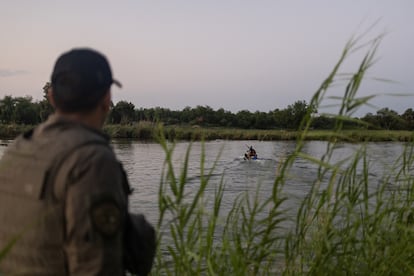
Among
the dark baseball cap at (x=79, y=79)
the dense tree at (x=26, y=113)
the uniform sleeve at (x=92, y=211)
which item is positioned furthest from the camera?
the dense tree at (x=26, y=113)

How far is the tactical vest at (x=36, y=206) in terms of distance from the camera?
5.98 ft

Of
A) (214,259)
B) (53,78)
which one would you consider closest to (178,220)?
(214,259)

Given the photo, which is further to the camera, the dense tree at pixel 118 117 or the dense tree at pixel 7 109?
the dense tree at pixel 7 109

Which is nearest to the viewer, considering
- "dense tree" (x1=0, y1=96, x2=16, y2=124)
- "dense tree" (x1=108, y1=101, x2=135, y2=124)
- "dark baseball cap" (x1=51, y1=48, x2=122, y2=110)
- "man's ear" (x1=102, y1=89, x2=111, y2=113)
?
"dark baseball cap" (x1=51, y1=48, x2=122, y2=110)

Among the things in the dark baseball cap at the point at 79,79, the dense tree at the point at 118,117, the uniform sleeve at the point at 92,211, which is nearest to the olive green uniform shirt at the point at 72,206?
the uniform sleeve at the point at 92,211

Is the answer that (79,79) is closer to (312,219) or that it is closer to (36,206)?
(36,206)

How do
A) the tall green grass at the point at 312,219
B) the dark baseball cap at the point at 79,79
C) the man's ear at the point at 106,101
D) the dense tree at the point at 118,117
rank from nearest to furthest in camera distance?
the dark baseball cap at the point at 79,79 → the man's ear at the point at 106,101 → the tall green grass at the point at 312,219 → the dense tree at the point at 118,117

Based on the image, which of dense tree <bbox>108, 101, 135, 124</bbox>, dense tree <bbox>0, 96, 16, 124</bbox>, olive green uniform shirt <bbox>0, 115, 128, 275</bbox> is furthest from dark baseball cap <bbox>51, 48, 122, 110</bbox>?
dense tree <bbox>0, 96, 16, 124</bbox>

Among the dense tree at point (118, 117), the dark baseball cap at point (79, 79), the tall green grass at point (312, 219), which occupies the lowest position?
the tall green grass at point (312, 219)

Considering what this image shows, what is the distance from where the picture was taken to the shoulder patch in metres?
1.77

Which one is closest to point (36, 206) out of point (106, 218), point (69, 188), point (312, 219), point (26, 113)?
point (69, 188)

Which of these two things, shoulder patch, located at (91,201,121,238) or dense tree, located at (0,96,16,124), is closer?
shoulder patch, located at (91,201,121,238)

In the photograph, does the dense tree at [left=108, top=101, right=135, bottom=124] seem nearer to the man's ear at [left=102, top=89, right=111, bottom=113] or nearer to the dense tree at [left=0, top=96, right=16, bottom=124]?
the man's ear at [left=102, top=89, right=111, bottom=113]

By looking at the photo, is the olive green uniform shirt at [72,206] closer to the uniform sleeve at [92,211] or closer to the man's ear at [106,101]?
the uniform sleeve at [92,211]
